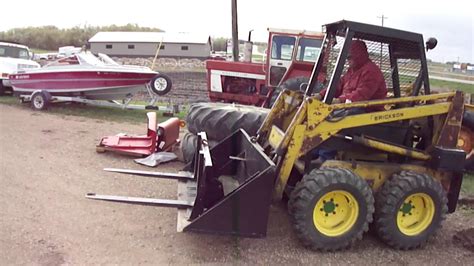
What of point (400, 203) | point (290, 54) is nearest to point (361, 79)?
point (400, 203)

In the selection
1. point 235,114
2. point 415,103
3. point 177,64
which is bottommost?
point 177,64

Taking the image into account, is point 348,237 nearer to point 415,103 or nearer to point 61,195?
point 415,103

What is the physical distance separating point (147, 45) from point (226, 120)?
44114 mm

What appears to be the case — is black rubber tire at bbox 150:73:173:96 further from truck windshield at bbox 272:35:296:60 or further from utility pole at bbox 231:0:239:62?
utility pole at bbox 231:0:239:62

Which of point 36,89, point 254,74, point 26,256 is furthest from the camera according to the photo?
point 36,89

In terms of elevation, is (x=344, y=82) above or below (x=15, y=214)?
above

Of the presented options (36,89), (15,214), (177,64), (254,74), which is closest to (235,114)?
(15,214)

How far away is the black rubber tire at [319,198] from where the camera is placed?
430cm

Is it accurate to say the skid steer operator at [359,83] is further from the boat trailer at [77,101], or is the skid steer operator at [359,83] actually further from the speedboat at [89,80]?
the speedboat at [89,80]

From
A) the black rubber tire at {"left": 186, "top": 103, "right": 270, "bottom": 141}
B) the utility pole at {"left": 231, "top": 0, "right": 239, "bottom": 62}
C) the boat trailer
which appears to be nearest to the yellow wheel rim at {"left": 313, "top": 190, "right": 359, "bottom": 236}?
the black rubber tire at {"left": 186, "top": 103, "right": 270, "bottom": 141}

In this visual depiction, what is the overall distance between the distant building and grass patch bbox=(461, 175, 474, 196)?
42.6 meters

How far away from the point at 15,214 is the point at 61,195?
73 centimetres

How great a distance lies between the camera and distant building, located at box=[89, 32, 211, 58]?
48.7 m

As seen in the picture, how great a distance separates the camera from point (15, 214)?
495 centimetres
